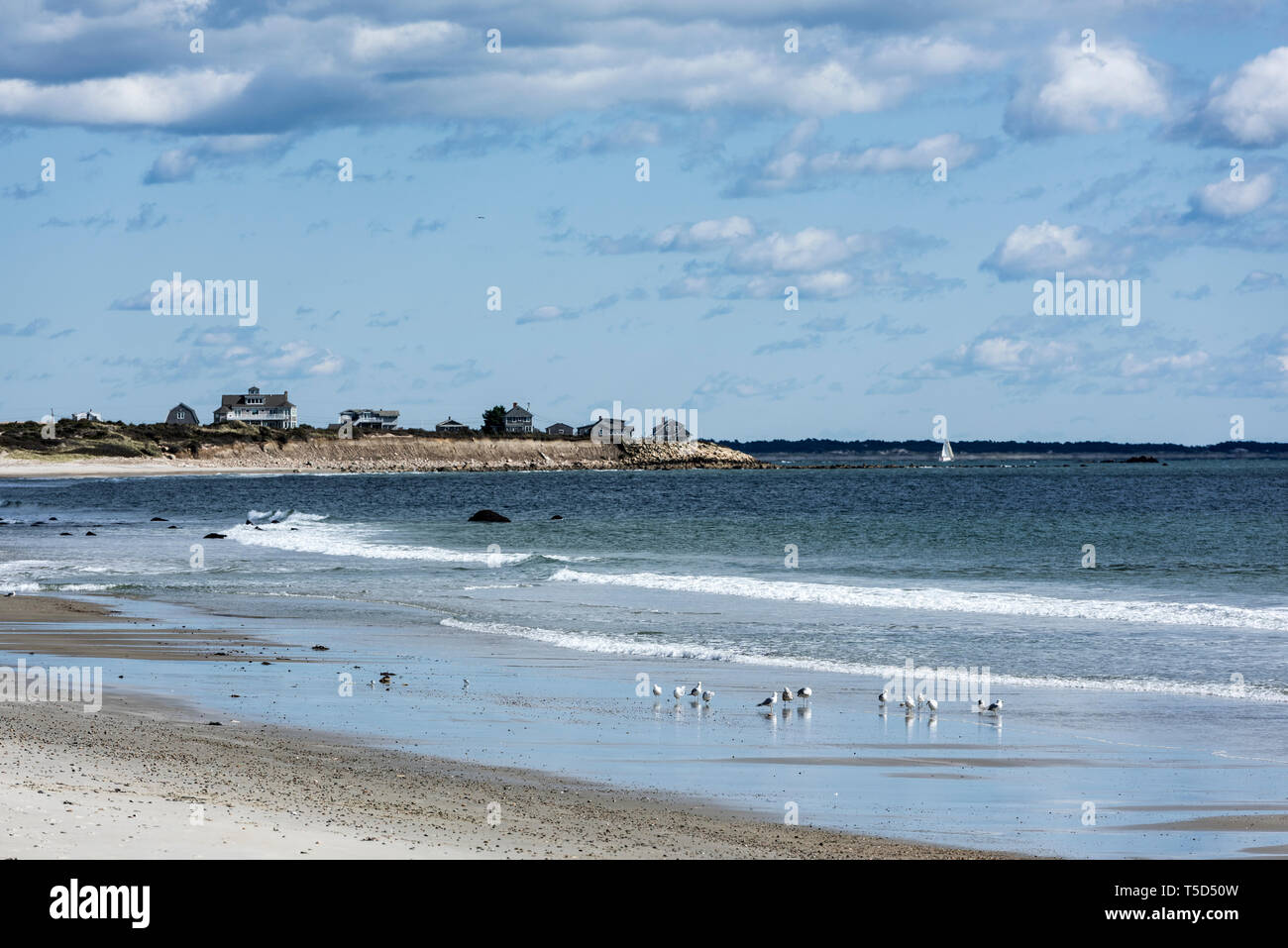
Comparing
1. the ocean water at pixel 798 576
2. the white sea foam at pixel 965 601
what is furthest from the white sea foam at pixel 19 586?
the white sea foam at pixel 965 601

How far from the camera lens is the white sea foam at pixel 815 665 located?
1628 centimetres

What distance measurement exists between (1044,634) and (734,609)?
6843 millimetres

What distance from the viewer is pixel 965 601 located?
1080 inches

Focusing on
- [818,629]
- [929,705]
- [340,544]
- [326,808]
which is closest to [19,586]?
[340,544]

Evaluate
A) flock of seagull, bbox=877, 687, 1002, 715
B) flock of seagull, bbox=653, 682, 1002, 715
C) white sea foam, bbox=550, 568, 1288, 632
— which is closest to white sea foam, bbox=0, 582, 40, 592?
white sea foam, bbox=550, 568, 1288, 632

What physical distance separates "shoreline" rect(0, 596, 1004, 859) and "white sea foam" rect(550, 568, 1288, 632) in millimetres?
16281

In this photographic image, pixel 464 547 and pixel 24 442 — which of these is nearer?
pixel 464 547

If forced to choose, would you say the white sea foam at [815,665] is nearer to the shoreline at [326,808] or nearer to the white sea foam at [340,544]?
the shoreline at [326,808]

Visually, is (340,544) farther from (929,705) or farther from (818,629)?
(929,705)

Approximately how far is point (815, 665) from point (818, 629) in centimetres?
416

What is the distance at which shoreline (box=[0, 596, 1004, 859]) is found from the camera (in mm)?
8250
